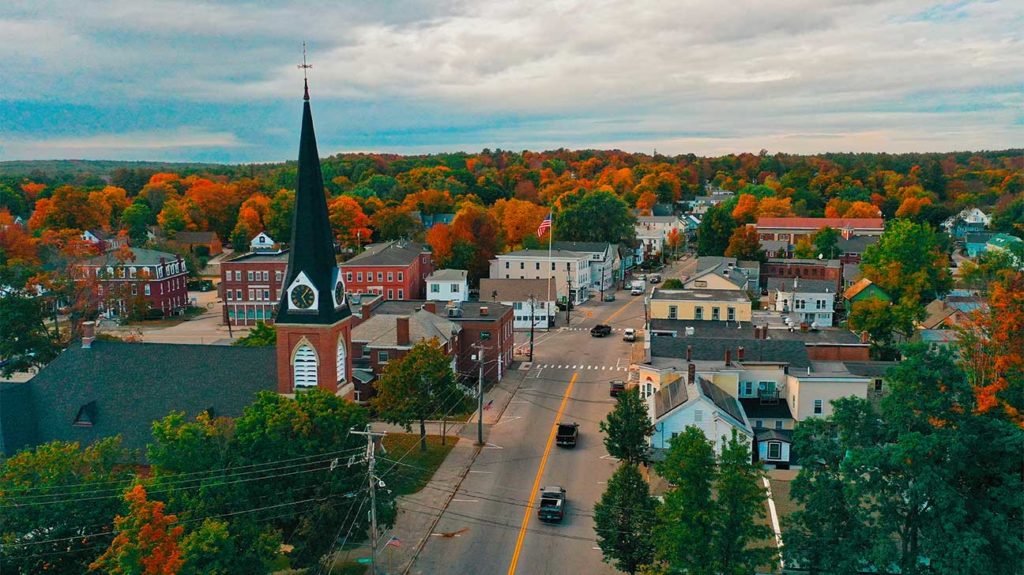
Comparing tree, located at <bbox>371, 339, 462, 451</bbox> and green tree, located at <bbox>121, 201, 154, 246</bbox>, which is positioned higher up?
green tree, located at <bbox>121, 201, 154, 246</bbox>

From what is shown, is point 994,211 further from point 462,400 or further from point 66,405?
point 66,405

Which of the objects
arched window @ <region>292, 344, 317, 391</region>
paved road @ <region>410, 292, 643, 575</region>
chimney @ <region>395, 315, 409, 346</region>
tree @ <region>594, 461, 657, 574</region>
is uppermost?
arched window @ <region>292, 344, 317, 391</region>

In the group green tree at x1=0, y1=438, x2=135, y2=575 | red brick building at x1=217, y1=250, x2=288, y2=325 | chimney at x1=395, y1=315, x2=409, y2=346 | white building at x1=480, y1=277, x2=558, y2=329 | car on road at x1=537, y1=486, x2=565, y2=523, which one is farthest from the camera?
red brick building at x1=217, y1=250, x2=288, y2=325

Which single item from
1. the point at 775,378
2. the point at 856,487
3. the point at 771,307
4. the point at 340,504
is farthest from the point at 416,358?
the point at 771,307

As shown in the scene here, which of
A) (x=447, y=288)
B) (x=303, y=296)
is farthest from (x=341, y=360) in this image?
(x=447, y=288)

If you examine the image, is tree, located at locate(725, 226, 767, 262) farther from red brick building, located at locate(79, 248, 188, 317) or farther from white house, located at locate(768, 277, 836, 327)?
red brick building, located at locate(79, 248, 188, 317)

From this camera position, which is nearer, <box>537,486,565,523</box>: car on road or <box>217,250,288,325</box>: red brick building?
<box>537,486,565,523</box>: car on road

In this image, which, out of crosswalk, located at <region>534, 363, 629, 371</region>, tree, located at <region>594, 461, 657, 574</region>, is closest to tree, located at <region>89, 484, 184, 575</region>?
tree, located at <region>594, 461, 657, 574</region>
